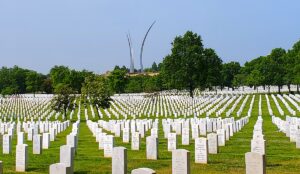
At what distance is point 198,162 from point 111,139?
12.0 ft

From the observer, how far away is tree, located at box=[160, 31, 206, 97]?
7856 centimetres

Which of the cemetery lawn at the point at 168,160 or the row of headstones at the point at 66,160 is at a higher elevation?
the row of headstones at the point at 66,160

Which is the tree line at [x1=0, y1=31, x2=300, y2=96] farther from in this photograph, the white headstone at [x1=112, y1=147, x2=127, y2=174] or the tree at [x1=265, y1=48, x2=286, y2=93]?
the white headstone at [x1=112, y1=147, x2=127, y2=174]

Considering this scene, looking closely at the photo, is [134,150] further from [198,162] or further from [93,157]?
[198,162]

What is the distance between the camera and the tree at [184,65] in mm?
78562

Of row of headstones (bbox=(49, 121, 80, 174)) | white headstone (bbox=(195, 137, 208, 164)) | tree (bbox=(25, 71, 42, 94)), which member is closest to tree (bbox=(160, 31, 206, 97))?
tree (bbox=(25, 71, 42, 94))

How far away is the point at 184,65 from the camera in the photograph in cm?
7894

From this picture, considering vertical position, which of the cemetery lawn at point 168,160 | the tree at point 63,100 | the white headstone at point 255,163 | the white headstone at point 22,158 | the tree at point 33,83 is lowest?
the cemetery lawn at point 168,160

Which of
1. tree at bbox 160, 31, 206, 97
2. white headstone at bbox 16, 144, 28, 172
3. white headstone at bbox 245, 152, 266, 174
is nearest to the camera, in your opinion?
white headstone at bbox 245, 152, 266, 174

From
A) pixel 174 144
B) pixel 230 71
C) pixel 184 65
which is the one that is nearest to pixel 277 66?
pixel 184 65

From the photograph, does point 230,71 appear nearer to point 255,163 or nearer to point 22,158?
point 22,158

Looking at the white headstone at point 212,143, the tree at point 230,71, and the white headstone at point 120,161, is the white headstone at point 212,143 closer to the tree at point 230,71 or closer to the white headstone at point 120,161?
the white headstone at point 120,161

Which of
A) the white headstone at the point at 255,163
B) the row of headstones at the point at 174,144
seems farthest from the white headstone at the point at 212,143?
the white headstone at the point at 255,163

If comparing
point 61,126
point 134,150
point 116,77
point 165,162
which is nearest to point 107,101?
point 61,126
